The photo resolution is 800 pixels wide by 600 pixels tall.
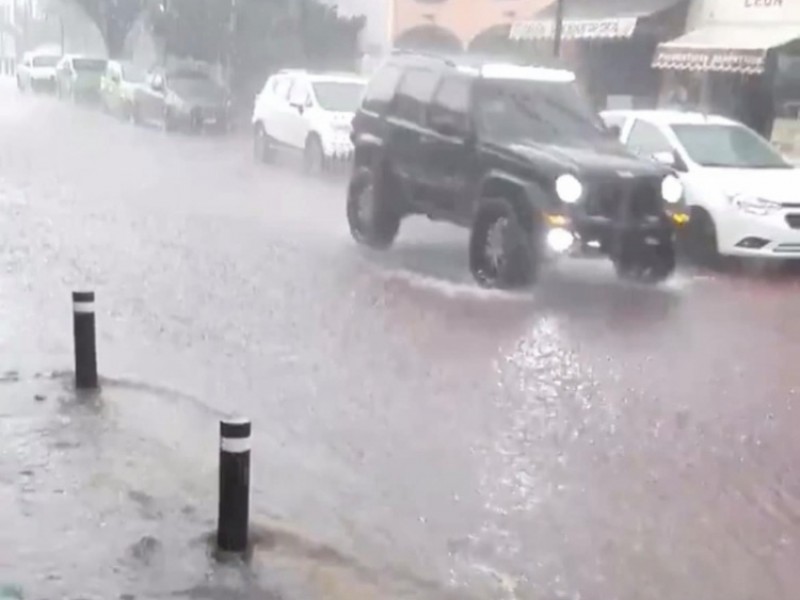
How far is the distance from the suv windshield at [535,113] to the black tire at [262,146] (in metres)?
11.6

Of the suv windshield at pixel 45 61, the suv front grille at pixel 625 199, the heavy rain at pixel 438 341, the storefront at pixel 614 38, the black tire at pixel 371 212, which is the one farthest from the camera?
the suv windshield at pixel 45 61

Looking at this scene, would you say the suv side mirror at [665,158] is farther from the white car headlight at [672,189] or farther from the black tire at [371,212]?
the black tire at [371,212]

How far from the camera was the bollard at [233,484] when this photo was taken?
18.4 ft

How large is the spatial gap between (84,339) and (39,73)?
1761 inches

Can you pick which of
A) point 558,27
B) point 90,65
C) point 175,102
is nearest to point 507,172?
point 558,27

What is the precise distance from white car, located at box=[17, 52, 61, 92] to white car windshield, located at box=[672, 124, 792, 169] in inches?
1493

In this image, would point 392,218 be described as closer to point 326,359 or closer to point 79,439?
point 326,359

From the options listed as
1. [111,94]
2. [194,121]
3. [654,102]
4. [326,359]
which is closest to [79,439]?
[326,359]

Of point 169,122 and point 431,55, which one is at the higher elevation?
point 431,55

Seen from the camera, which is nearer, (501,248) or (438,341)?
(438,341)

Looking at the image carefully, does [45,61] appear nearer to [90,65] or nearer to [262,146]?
[90,65]

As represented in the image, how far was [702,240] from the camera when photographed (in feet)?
46.8

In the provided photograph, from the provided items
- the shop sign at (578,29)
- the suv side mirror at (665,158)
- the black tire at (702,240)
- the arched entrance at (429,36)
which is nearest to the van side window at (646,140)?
the suv side mirror at (665,158)

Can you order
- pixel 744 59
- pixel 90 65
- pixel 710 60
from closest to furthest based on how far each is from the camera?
pixel 744 59 < pixel 710 60 < pixel 90 65
